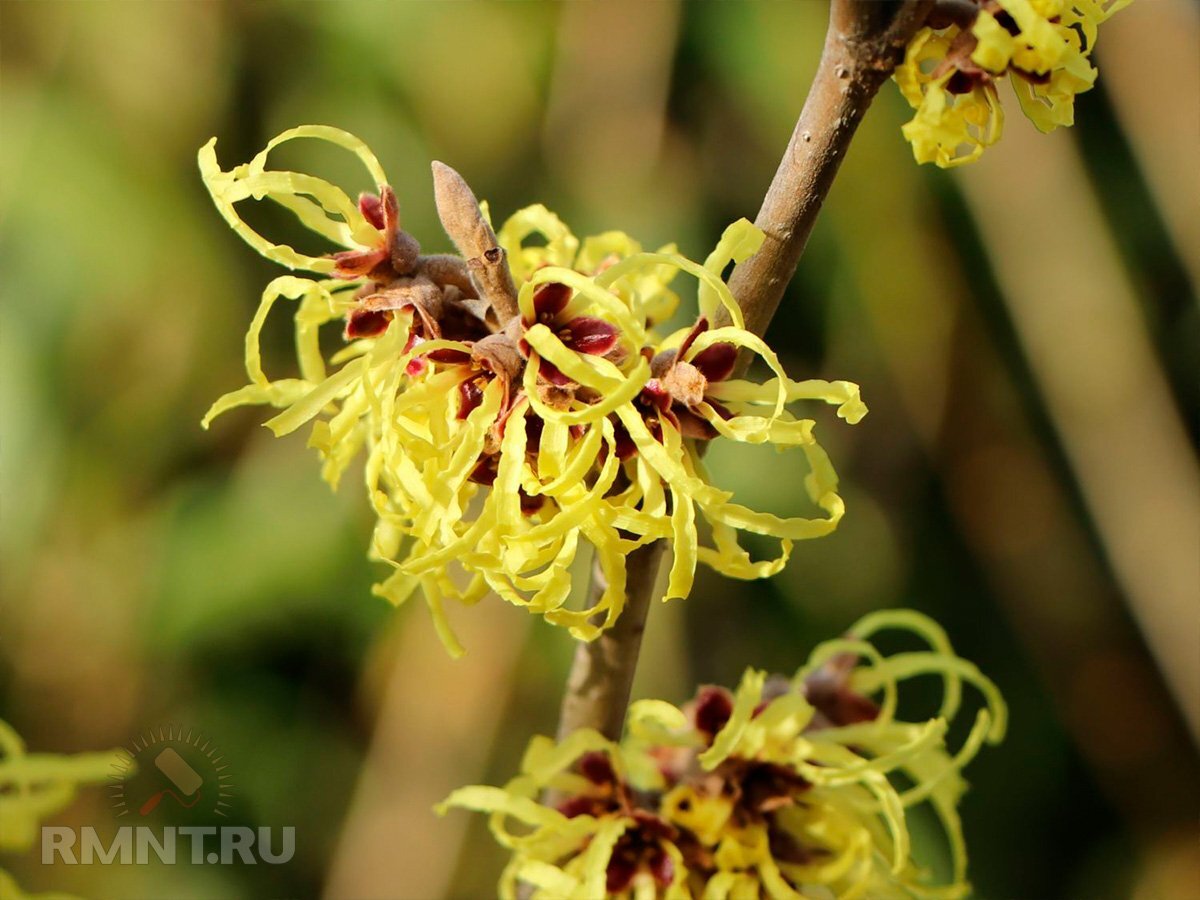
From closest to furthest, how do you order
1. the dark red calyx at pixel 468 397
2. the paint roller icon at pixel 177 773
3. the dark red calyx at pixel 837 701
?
1. the dark red calyx at pixel 468 397
2. the dark red calyx at pixel 837 701
3. the paint roller icon at pixel 177 773

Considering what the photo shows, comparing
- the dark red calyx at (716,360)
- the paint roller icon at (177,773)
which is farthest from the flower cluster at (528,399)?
the paint roller icon at (177,773)

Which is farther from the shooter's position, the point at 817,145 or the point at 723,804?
the point at 723,804

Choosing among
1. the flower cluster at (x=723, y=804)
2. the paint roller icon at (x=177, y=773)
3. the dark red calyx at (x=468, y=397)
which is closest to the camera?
the dark red calyx at (x=468, y=397)

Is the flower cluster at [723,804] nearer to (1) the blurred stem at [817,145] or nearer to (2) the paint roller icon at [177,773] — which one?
(1) the blurred stem at [817,145]

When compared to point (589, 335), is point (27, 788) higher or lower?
lower

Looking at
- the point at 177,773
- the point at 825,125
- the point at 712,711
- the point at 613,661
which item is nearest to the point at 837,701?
the point at 712,711

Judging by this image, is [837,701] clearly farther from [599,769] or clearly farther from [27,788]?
[27,788]

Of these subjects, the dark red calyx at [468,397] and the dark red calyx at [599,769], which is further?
the dark red calyx at [599,769]

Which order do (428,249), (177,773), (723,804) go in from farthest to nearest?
1. (428,249)
2. (177,773)
3. (723,804)
